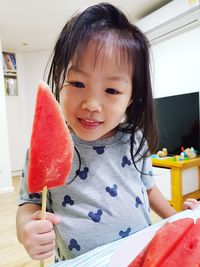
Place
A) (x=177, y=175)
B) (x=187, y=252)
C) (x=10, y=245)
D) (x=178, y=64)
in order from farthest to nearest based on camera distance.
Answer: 1. (x=178, y=64)
2. (x=177, y=175)
3. (x=10, y=245)
4. (x=187, y=252)

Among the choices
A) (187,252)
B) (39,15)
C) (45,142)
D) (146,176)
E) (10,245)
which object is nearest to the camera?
(45,142)

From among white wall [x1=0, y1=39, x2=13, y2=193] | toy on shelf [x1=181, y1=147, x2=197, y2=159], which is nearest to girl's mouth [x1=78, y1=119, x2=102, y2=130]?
toy on shelf [x1=181, y1=147, x2=197, y2=159]

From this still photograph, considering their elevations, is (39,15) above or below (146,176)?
above

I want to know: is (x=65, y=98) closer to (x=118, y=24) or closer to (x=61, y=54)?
(x=61, y=54)

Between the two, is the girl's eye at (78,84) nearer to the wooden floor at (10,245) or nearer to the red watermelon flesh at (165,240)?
the red watermelon flesh at (165,240)

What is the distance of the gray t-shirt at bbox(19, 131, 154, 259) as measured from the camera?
570 millimetres

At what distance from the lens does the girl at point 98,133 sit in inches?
19.7

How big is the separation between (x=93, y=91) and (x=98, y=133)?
0.11 meters

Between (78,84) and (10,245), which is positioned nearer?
(78,84)

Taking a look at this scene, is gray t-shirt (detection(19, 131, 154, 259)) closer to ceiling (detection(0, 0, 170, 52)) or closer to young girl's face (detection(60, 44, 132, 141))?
young girl's face (detection(60, 44, 132, 141))

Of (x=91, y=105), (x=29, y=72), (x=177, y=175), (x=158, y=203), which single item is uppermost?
(x=29, y=72)

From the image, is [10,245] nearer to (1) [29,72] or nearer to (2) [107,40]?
(2) [107,40]

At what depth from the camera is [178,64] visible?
→ 9.33ft

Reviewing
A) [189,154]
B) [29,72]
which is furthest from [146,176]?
[29,72]
